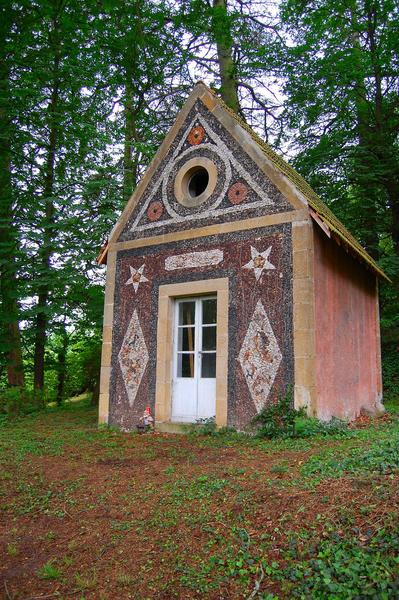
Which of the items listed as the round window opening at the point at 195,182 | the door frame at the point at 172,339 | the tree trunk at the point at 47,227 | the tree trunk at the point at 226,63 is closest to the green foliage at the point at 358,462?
the door frame at the point at 172,339

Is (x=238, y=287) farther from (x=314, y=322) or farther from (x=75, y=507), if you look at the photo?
(x=75, y=507)

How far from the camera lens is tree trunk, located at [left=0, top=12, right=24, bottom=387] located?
436 inches

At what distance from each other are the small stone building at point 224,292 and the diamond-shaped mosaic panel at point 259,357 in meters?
0.02

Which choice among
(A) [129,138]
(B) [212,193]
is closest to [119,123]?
(A) [129,138]

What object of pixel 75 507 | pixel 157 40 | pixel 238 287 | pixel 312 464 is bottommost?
pixel 75 507

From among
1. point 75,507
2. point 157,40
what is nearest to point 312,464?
point 75,507

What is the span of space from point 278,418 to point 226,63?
1312 cm

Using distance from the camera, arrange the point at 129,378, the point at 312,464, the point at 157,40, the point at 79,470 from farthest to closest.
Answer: the point at 157,40 < the point at 129,378 < the point at 79,470 < the point at 312,464

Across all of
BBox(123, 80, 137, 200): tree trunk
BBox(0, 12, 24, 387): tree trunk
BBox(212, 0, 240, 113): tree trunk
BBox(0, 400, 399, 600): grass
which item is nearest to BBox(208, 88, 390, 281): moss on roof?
BBox(0, 400, 399, 600): grass

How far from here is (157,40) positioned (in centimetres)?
1464

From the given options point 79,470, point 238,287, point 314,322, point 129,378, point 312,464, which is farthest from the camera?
point 129,378

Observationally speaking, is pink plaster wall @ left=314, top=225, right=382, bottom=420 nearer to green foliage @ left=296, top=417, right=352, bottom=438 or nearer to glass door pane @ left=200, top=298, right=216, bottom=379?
green foliage @ left=296, top=417, right=352, bottom=438

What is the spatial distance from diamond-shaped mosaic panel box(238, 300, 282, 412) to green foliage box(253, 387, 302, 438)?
0.17 m

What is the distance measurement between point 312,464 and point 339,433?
5.90 feet
